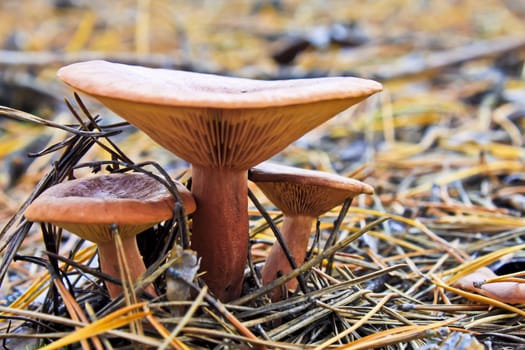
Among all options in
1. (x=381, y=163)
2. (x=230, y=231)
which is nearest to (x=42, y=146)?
(x=381, y=163)

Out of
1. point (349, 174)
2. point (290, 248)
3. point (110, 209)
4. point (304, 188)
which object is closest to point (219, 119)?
point (110, 209)

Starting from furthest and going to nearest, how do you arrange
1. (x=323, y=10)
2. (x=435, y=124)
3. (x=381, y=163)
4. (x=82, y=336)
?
(x=323, y=10) < (x=435, y=124) < (x=381, y=163) < (x=82, y=336)

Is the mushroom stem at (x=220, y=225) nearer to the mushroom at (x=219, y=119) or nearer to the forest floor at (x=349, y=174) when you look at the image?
the mushroom at (x=219, y=119)

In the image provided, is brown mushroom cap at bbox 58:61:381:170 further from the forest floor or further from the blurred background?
the blurred background

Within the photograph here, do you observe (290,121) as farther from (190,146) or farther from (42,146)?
(42,146)

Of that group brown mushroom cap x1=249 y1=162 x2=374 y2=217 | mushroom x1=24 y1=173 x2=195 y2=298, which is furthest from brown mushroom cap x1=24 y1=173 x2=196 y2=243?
brown mushroom cap x1=249 y1=162 x2=374 y2=217

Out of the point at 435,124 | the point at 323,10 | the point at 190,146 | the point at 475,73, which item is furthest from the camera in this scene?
the point at 323,10
